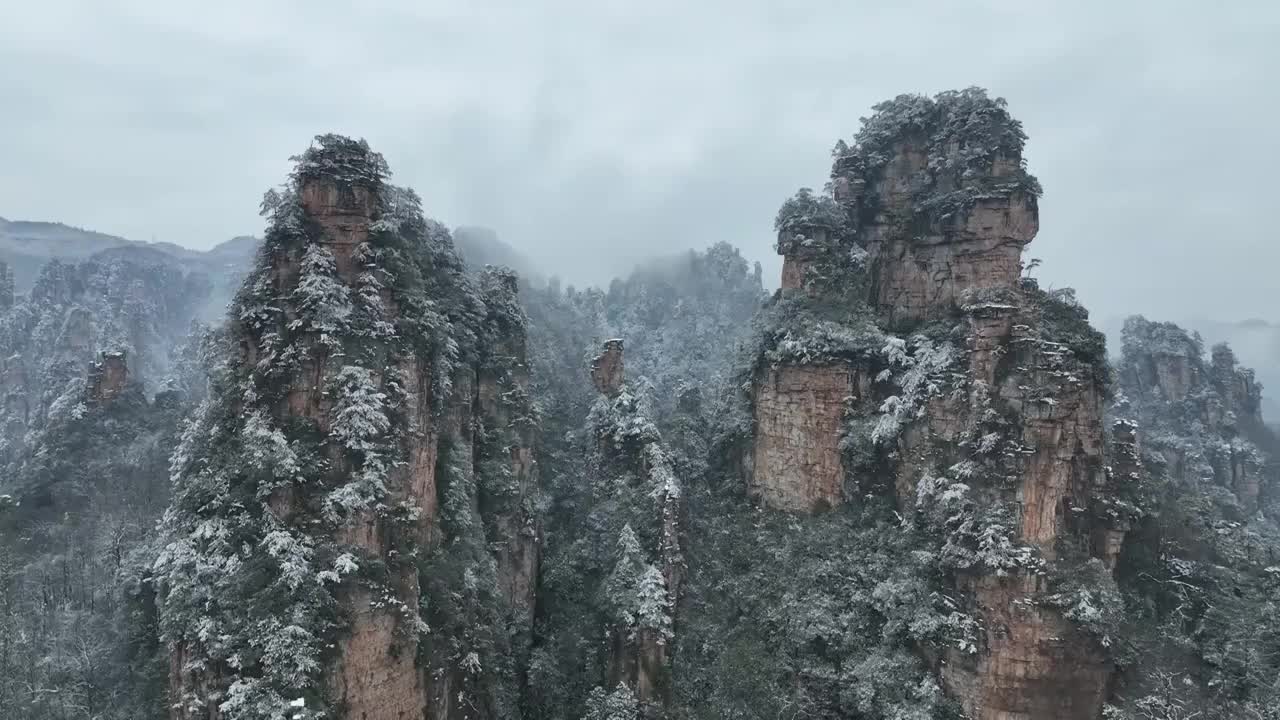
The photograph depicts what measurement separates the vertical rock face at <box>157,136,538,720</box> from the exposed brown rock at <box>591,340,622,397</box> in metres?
12.7

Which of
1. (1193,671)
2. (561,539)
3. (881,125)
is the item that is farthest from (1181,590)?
(561,539)

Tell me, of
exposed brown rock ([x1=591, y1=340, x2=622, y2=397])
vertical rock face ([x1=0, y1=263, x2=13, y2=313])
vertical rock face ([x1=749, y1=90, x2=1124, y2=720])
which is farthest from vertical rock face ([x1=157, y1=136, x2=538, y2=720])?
vertical rock face ([x1=0, y1=263, x2=13, y2=313])

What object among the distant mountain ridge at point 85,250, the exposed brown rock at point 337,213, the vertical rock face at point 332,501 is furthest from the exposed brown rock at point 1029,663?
the distant mountain ridge at point 85,250

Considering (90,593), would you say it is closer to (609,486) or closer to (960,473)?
(609,486)

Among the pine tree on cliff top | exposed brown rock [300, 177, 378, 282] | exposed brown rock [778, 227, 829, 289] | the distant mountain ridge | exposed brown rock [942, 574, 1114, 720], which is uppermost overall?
the distant mountain ridge

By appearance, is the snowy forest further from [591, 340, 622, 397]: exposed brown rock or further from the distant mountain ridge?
the distant mountain ridge

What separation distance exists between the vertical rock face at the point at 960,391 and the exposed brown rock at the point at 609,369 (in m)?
8.24

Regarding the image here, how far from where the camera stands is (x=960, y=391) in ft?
93.4

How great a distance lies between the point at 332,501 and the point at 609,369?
20435 mm

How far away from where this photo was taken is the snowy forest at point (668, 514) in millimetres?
23484

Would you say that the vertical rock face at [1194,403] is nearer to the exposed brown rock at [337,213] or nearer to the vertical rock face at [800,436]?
the vertical rock face at [800,436]

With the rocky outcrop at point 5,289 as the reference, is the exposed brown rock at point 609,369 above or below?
below

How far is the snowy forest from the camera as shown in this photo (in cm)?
2348

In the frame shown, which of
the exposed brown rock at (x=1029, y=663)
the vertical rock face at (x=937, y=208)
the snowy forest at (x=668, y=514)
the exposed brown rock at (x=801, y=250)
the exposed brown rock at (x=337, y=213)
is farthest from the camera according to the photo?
the exposed brown rock at (x=801, y=250)
